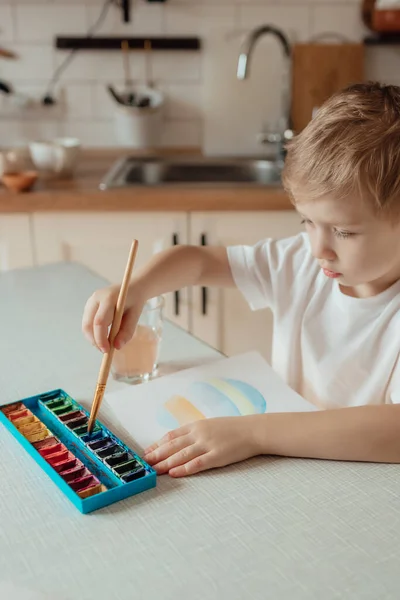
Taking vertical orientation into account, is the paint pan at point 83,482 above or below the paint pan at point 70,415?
below

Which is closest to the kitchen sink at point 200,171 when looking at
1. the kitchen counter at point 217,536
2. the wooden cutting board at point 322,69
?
the wooden cutting board at point 322,69

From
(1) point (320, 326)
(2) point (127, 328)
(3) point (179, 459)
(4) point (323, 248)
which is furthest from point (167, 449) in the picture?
(1) point (320, 326)

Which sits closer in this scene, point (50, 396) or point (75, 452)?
point (75, 452)

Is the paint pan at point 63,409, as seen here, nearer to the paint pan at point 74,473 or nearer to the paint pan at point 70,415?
the paint pan at point 70,415

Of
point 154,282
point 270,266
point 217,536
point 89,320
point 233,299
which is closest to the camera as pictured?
point 217,536

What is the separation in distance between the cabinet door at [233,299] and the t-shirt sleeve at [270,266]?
80 cm

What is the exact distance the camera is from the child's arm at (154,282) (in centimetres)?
93

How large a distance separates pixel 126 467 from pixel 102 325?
244mm

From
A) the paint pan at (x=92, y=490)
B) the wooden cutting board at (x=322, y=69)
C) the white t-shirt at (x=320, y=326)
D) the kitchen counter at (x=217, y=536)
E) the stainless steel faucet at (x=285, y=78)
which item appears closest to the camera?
the kitchen counter at (x=217, y=536)

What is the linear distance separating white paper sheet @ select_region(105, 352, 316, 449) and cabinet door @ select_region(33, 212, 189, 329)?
107 cm

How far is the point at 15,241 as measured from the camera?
2.02 meters

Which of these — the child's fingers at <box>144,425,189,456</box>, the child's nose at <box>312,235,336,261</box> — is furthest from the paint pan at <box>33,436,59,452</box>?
the child's nose at <box>312,235,336,261</box>

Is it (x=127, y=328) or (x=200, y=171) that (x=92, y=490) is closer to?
(x=127, y=328)

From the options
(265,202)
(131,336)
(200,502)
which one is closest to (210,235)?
(265,202)
